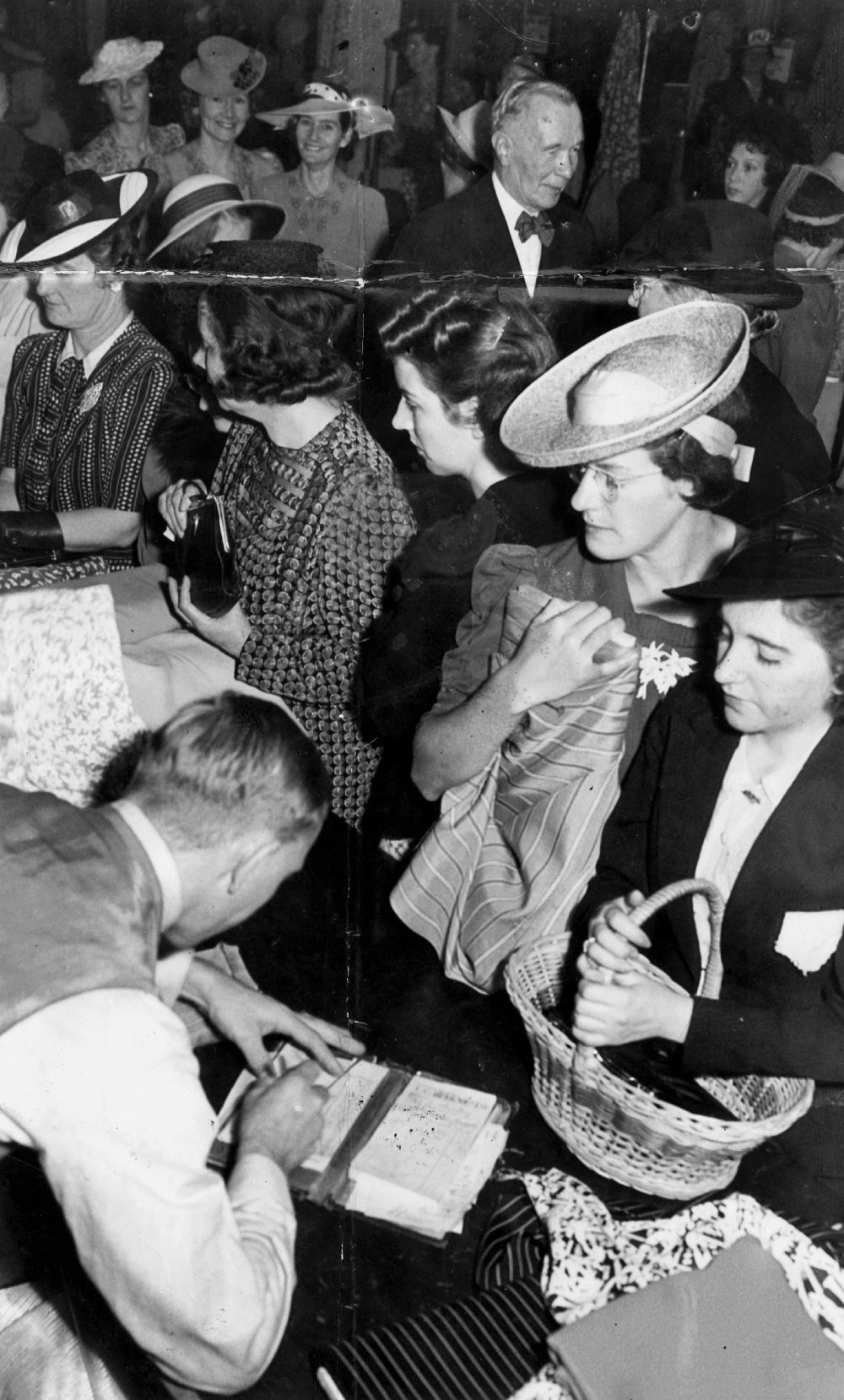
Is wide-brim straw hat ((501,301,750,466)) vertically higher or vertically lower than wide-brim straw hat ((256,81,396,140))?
lower

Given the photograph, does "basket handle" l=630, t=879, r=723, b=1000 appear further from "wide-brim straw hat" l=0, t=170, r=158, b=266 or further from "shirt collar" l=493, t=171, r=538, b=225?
"wide-brim straw hat" l=0, t=170, r=158, b=266

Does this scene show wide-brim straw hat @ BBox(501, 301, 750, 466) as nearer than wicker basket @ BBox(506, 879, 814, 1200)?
Yes

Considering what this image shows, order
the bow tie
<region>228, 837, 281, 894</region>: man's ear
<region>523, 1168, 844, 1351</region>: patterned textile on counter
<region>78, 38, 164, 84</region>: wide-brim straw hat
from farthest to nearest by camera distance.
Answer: <region>523, 1168, 844, 1351</region>: patterned textile on counter → <region>228, 837, 281, 894</region>: man's ear → the bow tie → <region>78, 38, 164, 84</region>: wide-brim straw hat

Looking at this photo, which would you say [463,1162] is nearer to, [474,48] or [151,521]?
[151,521]

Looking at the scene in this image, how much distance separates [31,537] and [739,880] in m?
1.16

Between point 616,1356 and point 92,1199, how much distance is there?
2.64ft

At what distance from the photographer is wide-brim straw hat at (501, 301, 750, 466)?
1.64 metres

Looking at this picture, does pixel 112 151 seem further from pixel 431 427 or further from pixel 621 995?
pixel 621 995

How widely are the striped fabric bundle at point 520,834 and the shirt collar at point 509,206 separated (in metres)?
0.50

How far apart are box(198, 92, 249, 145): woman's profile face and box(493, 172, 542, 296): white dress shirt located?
1.14 feet

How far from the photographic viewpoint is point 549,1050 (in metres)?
1.90

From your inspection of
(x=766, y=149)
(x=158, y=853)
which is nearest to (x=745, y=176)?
(x=766, y=149)

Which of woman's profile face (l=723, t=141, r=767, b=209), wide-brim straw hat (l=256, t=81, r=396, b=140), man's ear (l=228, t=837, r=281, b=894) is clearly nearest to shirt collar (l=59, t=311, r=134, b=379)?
wide-brim straw hat (l=256, t=81, r=396, b=140)

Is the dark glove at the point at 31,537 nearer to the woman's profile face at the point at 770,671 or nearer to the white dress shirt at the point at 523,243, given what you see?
the white dress shirt at the point at 523,243
